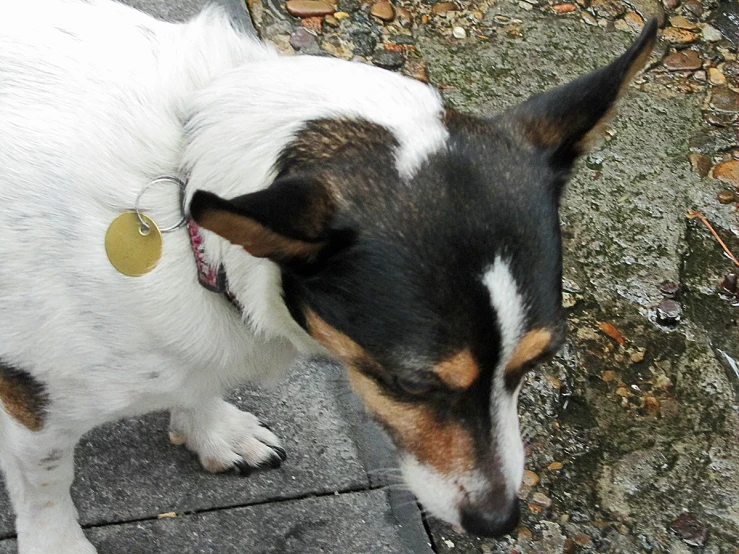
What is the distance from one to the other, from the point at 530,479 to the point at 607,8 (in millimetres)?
3003

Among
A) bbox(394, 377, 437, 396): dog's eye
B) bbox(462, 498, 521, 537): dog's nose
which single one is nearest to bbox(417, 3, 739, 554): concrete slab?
bbox(462, 498, 521, 537): dog's nose

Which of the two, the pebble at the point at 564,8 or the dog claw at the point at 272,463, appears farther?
the pebble at the point at 564,8

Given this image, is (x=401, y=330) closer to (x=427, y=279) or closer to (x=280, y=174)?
(x=427, y=279)

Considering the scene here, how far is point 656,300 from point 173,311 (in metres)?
2.36

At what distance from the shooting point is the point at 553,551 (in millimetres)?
3006

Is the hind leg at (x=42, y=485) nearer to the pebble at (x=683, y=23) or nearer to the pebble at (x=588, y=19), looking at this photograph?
the pebble at (x=588, y=19)

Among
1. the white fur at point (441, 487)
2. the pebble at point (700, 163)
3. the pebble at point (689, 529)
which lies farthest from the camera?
the pebble at point (700, 163)

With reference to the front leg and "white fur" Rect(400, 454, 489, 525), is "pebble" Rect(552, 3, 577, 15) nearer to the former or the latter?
the front leg

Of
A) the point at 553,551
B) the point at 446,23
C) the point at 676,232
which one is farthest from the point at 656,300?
the point at 446,23

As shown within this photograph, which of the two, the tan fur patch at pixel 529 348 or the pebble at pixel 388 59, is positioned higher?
the tan fur patch at pixel 529 348

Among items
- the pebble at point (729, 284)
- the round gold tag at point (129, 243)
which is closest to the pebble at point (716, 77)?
the pebble at point (729, 284)

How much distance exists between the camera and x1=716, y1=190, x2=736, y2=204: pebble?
4.18 m

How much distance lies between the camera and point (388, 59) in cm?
452

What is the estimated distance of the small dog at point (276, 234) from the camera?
1.92 m
